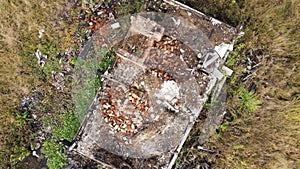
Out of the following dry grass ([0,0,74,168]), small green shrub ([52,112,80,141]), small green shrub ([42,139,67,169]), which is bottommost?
small green shrub ([42,139,67,169])

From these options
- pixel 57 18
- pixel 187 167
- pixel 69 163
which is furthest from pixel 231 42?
pixel 69 163

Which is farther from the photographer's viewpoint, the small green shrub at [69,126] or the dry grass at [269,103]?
the small green shrub at [69,126]

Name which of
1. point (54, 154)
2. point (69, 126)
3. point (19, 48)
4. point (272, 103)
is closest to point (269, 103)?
point (272, 103)

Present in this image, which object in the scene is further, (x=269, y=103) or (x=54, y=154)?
(x=54, y=154)

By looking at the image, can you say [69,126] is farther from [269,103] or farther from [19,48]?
[269,103]

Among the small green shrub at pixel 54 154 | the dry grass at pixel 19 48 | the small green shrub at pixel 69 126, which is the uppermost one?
the dry grass at pixel 19 48

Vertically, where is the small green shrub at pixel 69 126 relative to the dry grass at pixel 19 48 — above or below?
below

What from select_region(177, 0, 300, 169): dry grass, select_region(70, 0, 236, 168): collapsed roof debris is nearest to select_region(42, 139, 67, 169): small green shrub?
select_region(70, 0, 236, 168): collapsed roof debris

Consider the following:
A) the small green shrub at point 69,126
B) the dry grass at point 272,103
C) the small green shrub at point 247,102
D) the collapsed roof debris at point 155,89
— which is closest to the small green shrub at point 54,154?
the small green shrub at point 69,126

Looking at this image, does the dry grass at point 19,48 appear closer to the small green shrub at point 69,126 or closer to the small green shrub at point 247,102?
the small green shrub at point 69,126

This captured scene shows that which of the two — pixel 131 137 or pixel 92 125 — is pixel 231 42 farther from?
pixel 92 125

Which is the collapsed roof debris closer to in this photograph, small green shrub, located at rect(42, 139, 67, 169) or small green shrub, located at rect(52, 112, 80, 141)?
small green shrub, located at rect(52, 112, 80, 141)
